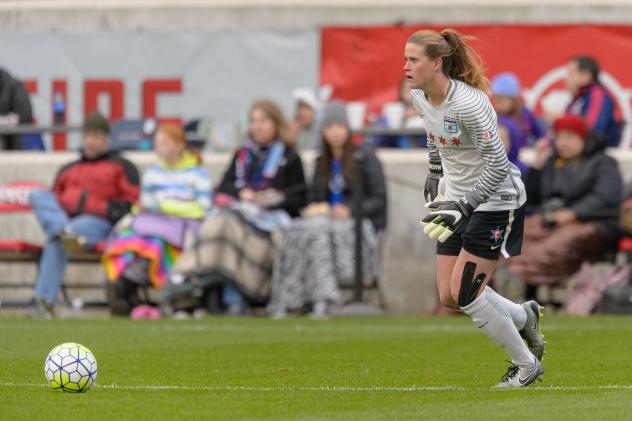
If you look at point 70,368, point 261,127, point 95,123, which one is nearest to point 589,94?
point 261,127

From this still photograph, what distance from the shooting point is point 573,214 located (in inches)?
606

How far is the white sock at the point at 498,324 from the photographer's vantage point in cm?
841

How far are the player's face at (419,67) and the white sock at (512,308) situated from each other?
1.20 metres

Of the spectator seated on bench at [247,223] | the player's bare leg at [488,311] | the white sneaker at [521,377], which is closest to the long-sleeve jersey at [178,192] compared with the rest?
the spectator seated on bench at [247,223]

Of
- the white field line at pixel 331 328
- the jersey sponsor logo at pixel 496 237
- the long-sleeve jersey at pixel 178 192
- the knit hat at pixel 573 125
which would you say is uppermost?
the knit hat at pixel 573 125

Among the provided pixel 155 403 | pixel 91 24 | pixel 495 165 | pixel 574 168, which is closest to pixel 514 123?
pixel 574 168

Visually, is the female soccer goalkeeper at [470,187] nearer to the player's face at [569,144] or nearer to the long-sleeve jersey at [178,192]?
the player's face at [569,144]

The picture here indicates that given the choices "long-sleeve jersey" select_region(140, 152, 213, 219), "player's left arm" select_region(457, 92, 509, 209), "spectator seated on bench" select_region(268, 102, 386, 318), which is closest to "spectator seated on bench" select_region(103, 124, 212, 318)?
"long-sleeve jersey" select_region(140, 152, 213, 219)

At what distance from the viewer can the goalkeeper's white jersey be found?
8273 millimetres

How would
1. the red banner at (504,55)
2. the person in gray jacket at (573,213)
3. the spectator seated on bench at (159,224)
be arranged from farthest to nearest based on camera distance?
the red banner at (504,55), the spectator seated on bench at (159,224), the person in gray jacket at (573,213)

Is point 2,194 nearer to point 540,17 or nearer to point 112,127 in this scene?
point 112,127

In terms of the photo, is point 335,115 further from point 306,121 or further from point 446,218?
point 446,218

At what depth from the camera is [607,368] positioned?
31.8 feet

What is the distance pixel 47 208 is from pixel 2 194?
0.55 m
